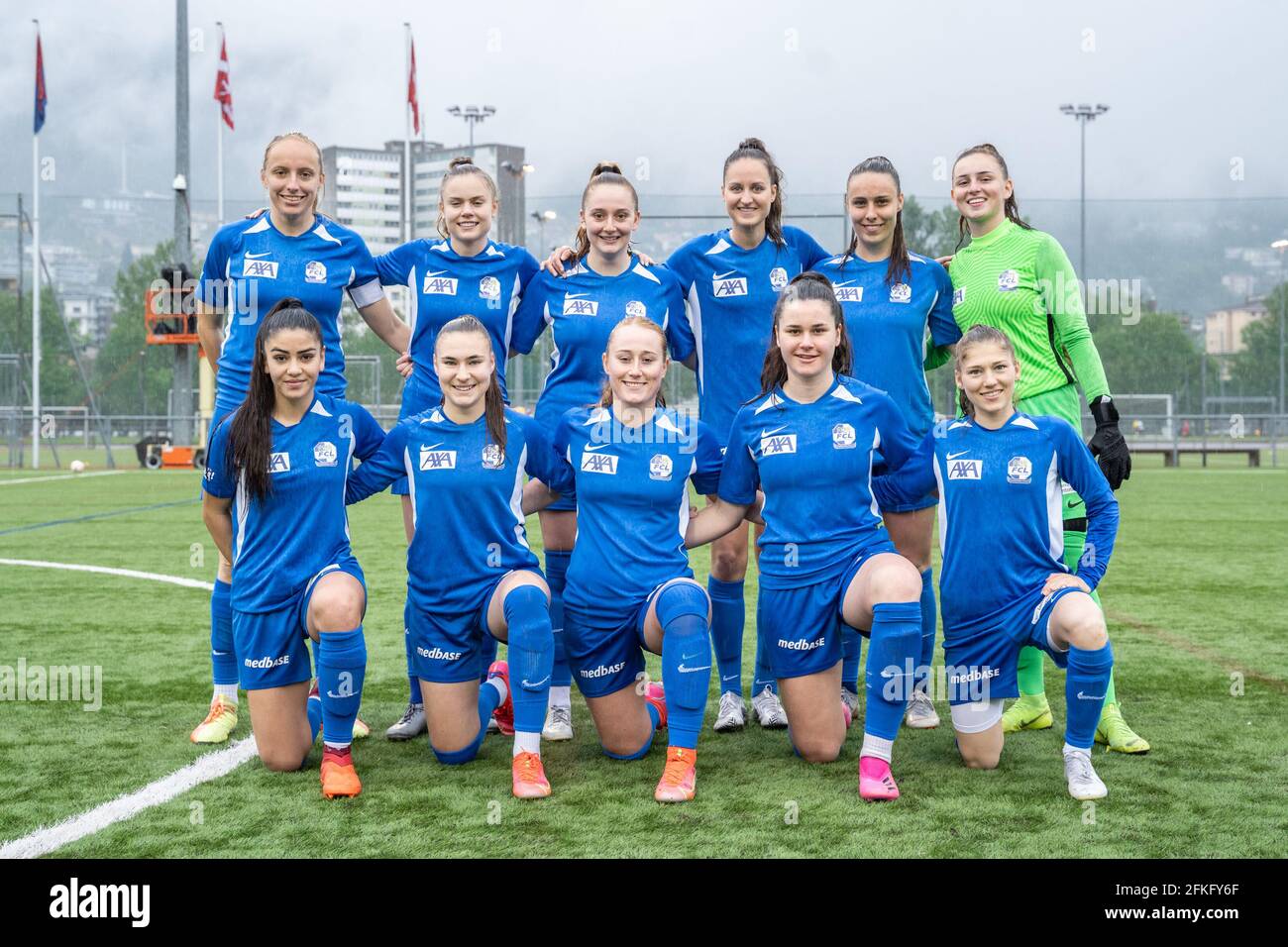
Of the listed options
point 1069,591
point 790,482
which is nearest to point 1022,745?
point 1069,591

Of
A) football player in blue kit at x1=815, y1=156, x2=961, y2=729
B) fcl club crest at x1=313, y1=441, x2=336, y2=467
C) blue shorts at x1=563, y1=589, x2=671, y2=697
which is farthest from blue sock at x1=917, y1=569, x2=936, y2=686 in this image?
fcl club crest at x1=313, y1=441, x2=336, y2=467

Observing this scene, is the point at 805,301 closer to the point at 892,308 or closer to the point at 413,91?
the point at 892,308

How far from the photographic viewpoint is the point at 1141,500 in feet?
46.2

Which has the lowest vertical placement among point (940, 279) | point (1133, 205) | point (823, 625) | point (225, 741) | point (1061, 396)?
point (225, 741)

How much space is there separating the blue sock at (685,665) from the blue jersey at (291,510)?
1.07 meters

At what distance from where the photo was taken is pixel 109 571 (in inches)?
311

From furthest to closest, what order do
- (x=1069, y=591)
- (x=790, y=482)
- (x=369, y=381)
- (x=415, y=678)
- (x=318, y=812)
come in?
1. (x=369, y=381)
2. (x=415, y=678)
3. (x=790, y=482)
4. (x=1069, y=591)
5. (x=318, y=812)

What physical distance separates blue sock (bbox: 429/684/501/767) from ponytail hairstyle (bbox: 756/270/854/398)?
130cm

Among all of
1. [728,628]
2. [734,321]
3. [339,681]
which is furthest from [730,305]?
[339,681]

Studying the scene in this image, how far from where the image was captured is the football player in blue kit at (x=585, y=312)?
13.3 feet

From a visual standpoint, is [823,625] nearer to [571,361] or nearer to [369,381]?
[571,361]

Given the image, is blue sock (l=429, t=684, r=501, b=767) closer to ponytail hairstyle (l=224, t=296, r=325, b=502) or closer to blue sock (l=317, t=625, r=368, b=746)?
blue sock (l=317, t=625, r=368, b=746)

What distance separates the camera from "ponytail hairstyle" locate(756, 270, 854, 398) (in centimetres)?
359

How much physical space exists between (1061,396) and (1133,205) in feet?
101
